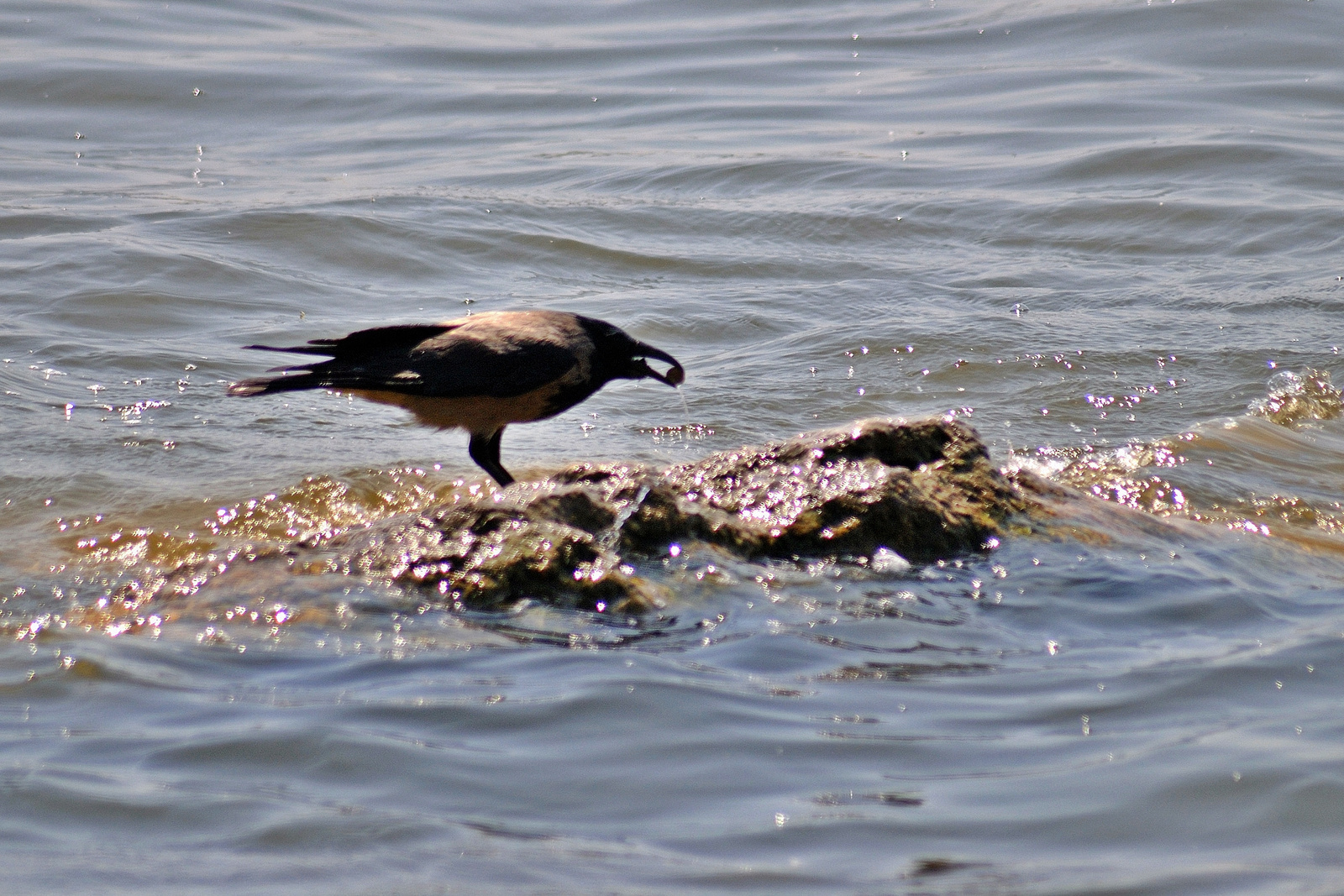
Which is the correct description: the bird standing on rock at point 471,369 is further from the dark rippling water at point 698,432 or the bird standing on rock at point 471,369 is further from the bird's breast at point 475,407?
the dark rippling water at point 698,432

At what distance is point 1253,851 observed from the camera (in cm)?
288

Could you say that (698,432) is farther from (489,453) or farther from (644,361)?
(489,453)

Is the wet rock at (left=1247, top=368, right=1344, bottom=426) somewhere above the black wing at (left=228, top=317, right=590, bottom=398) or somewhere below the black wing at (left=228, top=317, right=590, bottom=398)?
below

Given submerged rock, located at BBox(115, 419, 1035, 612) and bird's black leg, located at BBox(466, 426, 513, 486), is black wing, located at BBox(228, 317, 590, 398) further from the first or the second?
submerged rock, located at BBox(115, 419, 1035, 612)

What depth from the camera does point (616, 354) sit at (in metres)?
5.87

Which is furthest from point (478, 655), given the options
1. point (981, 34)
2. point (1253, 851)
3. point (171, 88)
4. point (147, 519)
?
point (981, 34)

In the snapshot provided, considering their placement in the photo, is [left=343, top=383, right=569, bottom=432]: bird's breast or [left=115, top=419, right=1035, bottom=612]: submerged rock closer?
[left=115, top=419, right=1035, bottom=612]: submerged rock

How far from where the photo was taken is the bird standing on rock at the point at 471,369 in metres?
5.34

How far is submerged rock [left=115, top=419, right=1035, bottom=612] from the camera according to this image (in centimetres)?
412

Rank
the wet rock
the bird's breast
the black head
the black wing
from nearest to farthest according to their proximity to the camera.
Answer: the black wing < the bird's breast < the black head < the wet rock

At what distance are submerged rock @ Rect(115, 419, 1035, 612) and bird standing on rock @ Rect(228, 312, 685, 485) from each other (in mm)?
849

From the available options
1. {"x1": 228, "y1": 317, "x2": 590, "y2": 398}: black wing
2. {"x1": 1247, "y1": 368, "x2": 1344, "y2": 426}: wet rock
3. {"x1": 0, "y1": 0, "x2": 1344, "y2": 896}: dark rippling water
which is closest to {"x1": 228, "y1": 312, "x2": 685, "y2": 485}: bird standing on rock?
{"x1": 228, "y1": 317, "x2": 590, "y2": 398}: black wing

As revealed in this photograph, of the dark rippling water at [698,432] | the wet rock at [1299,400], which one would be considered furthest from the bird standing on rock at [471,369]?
the wet rock at [1299,400]

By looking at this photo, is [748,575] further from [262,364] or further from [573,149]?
[573,149]
